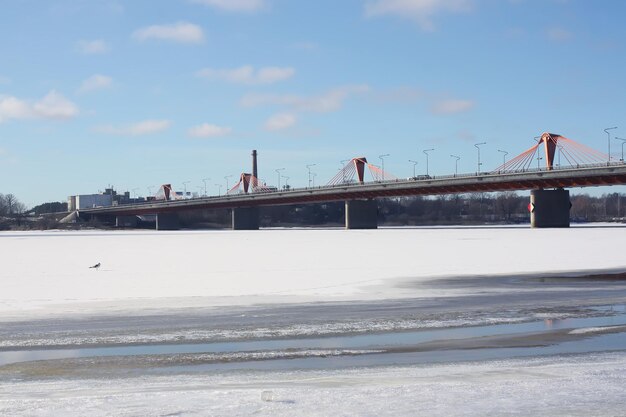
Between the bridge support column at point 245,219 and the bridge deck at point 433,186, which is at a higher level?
the bridge deck at point 433,186

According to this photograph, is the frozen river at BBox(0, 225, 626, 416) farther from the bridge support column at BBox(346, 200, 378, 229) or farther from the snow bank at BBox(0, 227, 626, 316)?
the bridge support column at BBox(346, 200, 378, 229)

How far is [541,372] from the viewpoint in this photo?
11078 millimetres

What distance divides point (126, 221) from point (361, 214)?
89.3m

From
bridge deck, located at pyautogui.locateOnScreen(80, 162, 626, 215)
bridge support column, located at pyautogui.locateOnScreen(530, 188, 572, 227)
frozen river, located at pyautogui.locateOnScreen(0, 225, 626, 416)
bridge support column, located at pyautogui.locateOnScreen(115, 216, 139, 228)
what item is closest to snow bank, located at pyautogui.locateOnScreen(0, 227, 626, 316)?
frozen river, located at pyautogui.locateOnScreen(0, 225, 626, 416)

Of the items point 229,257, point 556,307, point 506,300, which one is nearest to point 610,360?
point 556,307

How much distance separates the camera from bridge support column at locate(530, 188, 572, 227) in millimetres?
98500

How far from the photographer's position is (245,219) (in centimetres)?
14500

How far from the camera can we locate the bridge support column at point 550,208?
323 ft

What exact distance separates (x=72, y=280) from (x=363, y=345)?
15778 mm

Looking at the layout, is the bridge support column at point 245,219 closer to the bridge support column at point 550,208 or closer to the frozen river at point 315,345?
the bridge support column at point 550,208

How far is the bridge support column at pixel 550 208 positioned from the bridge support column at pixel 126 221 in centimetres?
→ 10958

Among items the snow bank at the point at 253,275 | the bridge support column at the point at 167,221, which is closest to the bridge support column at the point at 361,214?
the bridge support column at the point at 167,221

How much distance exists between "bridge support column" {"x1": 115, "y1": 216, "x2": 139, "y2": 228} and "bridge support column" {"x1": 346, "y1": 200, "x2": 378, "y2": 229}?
246ft

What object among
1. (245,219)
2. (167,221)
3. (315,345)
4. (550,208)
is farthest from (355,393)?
(167,221)
